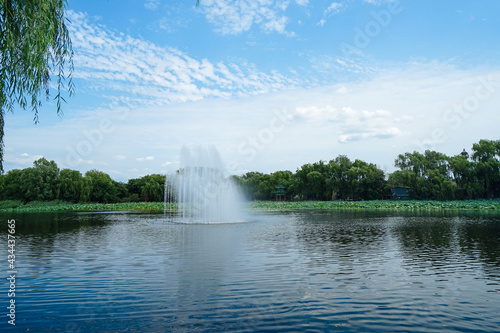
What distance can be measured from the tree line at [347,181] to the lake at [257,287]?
60.3 m

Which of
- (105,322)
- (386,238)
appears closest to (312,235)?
(386,238)

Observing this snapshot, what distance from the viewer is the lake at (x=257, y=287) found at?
680 centimetres

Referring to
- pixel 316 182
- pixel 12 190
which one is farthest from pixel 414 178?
pixel 12 190

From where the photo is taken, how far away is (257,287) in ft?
30.5

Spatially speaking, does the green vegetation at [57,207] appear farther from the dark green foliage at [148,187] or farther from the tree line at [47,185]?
the dark green foliage at [148,187]

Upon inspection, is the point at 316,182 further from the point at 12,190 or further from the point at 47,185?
the point at 12,190

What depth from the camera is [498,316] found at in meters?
7.07

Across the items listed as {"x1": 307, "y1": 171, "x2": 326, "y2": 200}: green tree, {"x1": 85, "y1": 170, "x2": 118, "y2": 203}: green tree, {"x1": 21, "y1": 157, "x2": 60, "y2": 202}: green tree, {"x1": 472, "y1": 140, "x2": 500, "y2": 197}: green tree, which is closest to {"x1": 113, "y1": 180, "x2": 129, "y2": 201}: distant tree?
{"x1": 85, "y1": 170, "x2": 118, "y2": 203}: green tree

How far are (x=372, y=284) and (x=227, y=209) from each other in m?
28.2

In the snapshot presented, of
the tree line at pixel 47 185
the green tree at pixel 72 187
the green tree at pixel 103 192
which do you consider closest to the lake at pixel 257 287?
the green tree at pixel 72 187

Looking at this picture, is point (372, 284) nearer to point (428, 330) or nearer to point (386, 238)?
point (428, 330)

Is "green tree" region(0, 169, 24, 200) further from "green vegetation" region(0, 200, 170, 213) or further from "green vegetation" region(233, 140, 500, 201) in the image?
"green vegetation" region(233, 140, 500, 201)

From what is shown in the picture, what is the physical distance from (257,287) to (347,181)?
7993 cm

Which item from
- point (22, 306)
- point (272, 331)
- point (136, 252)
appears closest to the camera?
point (272, 331)
